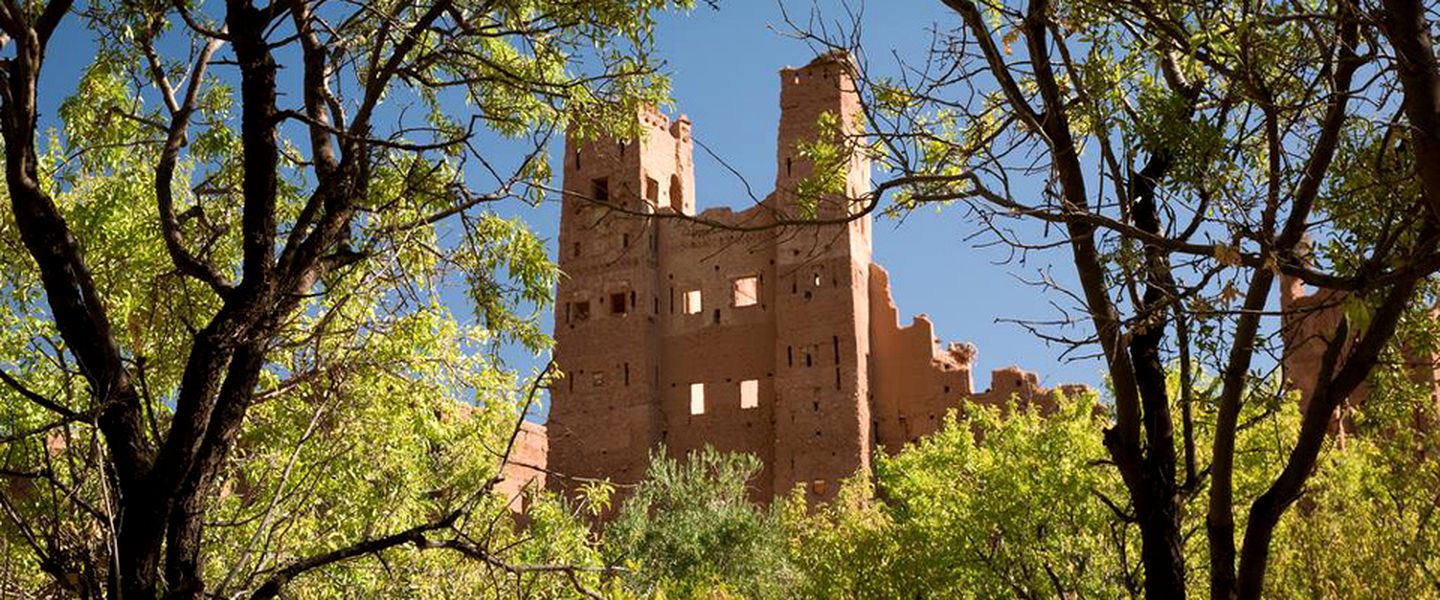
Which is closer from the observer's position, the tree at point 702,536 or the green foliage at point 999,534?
the green foliage at point 999,534

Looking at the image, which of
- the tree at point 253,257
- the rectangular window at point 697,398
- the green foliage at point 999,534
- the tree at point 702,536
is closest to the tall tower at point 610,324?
the rectangular window at point 697,398

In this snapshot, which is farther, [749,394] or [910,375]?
[749,394]

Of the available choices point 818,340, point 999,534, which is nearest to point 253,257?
point 999,534

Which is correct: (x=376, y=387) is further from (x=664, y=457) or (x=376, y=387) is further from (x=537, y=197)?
(x=664, y=457)

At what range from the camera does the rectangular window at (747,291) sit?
152 feet

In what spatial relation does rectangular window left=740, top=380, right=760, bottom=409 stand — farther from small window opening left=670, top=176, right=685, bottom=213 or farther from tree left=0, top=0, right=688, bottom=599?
tree left=0, top=0, right=688, bottom=599

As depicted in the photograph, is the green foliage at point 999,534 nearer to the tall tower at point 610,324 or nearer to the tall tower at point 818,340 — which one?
the tall tower at point 818,340

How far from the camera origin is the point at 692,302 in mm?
47312

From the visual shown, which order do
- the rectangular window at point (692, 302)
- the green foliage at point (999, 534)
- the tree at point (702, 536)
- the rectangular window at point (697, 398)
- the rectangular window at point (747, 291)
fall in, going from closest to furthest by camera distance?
1. the green foliage at point (999, 534)
2. the tree at point (702, 536)
3. the rectangular window at point (697, 398)
4. the rectangular window at point (747, 291)
5. the rectangular window at point (692, 302)

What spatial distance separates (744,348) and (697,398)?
86.1 inches

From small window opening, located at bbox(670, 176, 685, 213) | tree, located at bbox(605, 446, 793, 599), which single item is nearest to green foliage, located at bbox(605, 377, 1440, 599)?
tree, located at bbox(605, 446, 793, 599)

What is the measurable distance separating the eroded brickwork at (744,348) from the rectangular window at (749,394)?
49mm

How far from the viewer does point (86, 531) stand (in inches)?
188

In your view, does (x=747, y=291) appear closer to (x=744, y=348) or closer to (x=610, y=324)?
(x=744, y=348)
